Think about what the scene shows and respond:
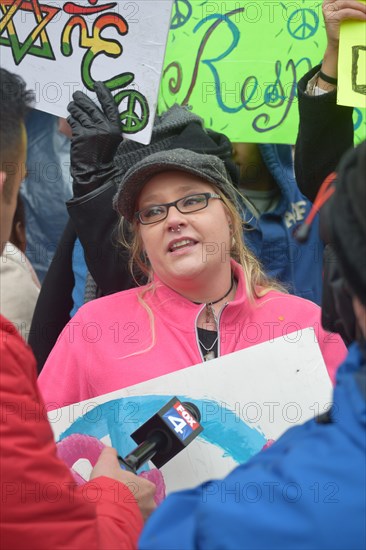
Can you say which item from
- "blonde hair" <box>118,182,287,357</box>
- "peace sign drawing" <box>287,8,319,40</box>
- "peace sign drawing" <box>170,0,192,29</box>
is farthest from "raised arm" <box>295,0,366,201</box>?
"peace sign drawing" <box>170,0,192,29</box>

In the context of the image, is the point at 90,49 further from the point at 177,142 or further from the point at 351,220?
the point at 351,220

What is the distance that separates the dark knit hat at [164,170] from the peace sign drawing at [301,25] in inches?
26.7

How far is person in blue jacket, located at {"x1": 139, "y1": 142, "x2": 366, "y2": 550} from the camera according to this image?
1229 millimetres

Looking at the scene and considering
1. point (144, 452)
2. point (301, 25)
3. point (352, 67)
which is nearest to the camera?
point (144, 452)

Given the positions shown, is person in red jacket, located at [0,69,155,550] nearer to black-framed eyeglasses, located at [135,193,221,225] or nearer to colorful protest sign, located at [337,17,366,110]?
black-framed eyeglasses, located at [135,193,221,225]

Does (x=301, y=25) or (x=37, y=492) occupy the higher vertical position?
(x=301, y=25)

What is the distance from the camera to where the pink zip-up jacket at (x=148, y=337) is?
2383 millimetres

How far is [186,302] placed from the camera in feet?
8.39

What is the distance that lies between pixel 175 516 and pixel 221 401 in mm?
890

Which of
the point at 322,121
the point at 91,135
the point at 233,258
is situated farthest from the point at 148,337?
the point at 322,121

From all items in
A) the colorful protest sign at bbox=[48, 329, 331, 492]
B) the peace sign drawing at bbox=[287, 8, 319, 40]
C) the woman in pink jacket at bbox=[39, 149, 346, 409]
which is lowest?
the colorful protest sign at bbox=[48, 329, 331, 492]

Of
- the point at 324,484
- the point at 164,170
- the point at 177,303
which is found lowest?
the point at 177,303

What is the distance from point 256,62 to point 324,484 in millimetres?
2100

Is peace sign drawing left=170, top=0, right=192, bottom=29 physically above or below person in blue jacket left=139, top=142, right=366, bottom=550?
above
